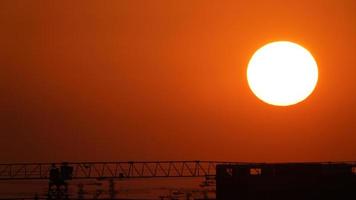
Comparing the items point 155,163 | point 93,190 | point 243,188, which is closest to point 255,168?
point 243,188

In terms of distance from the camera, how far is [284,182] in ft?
121

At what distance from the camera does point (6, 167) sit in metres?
54.2

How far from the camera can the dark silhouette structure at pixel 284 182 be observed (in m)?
36.8

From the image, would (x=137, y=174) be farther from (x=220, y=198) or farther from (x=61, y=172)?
(x=220, y=198)

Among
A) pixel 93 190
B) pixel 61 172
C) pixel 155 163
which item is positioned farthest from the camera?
pixel 93 190

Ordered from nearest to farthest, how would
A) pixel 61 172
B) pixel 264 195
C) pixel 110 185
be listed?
1. pixel 264 195
2. pixel 61 172
3. pixel 110 185

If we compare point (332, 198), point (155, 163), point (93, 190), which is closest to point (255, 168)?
point (332, 198)

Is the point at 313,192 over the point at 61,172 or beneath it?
beneath

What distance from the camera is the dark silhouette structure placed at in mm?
36812

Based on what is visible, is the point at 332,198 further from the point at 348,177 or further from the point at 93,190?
the point at 93,190

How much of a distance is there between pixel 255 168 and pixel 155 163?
1624 centimetres

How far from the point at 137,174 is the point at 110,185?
6223 mm

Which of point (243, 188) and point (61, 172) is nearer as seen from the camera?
point (243, 188)

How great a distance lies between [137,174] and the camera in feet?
177
